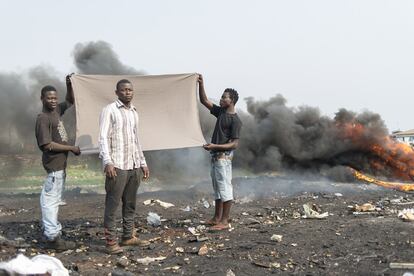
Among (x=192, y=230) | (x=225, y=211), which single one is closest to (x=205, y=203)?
(x=225, y=211)

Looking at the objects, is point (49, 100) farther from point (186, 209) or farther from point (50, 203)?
point (186, 209)

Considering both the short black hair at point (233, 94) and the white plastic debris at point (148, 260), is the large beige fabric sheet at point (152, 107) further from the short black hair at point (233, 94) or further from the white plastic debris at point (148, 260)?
the white plastic debris at point (148, 260)

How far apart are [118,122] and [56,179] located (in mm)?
1036

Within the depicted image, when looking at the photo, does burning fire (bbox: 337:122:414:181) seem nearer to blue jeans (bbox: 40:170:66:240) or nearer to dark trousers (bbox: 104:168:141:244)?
dark trousers (bbox: 104:168:141:244)

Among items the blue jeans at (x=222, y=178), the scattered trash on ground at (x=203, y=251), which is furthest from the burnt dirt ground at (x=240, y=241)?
the blue jeans at (x=222, y=178)

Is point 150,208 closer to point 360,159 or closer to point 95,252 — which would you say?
point 95,252

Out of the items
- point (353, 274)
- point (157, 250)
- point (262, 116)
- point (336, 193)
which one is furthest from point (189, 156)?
point (353, 274)

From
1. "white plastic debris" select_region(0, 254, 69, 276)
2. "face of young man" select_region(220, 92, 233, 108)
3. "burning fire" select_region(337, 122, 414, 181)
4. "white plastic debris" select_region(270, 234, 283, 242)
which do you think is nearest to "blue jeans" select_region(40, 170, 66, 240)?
"white plastic debris" select_region(0, 254, 69, 276)

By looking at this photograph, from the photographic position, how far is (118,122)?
194 inches

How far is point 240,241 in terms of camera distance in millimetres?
5266

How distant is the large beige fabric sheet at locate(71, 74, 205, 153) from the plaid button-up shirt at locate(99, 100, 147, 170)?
2.96 feet

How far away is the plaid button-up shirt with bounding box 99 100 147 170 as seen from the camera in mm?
4832

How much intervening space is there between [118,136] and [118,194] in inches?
26.9

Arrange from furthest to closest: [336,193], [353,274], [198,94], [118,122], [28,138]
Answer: [28,138]
[336,193]
[198,94]
[118,122]
[353,274]
